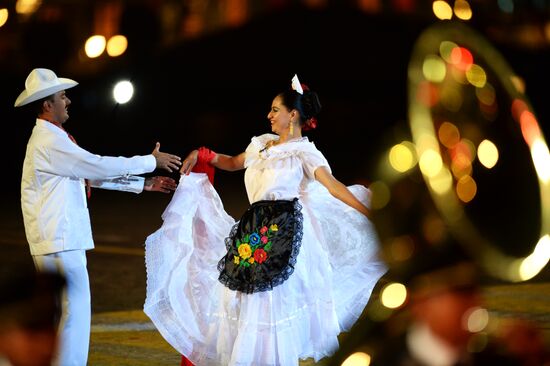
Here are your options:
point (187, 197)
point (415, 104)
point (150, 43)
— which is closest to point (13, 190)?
point (150, 43)

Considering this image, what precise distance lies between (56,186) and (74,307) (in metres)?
0.89

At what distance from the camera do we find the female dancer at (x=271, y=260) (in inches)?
290

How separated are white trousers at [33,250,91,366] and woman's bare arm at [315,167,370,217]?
189 cm

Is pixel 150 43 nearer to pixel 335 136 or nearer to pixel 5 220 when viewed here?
pixel 335 136

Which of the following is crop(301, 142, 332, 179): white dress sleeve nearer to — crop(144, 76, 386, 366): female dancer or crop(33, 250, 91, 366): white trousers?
crop(144, 76, 386, 366): female dancer

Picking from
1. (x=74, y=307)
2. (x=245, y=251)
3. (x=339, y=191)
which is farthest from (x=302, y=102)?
(x=74, y=307)

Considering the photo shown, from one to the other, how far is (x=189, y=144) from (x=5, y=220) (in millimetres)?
9228

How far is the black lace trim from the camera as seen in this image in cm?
736

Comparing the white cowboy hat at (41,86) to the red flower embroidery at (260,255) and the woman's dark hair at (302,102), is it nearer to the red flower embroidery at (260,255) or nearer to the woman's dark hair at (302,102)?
the woman's dark hair at (302,102)

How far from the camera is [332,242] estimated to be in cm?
791

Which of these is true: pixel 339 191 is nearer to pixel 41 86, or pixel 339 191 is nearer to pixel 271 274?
pixel 271 274

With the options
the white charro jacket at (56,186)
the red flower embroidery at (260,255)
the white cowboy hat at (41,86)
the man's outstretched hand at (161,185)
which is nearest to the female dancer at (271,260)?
the red flower embroidery at (260,255)

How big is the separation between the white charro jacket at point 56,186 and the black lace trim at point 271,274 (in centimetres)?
105

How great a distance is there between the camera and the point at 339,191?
743 cm
